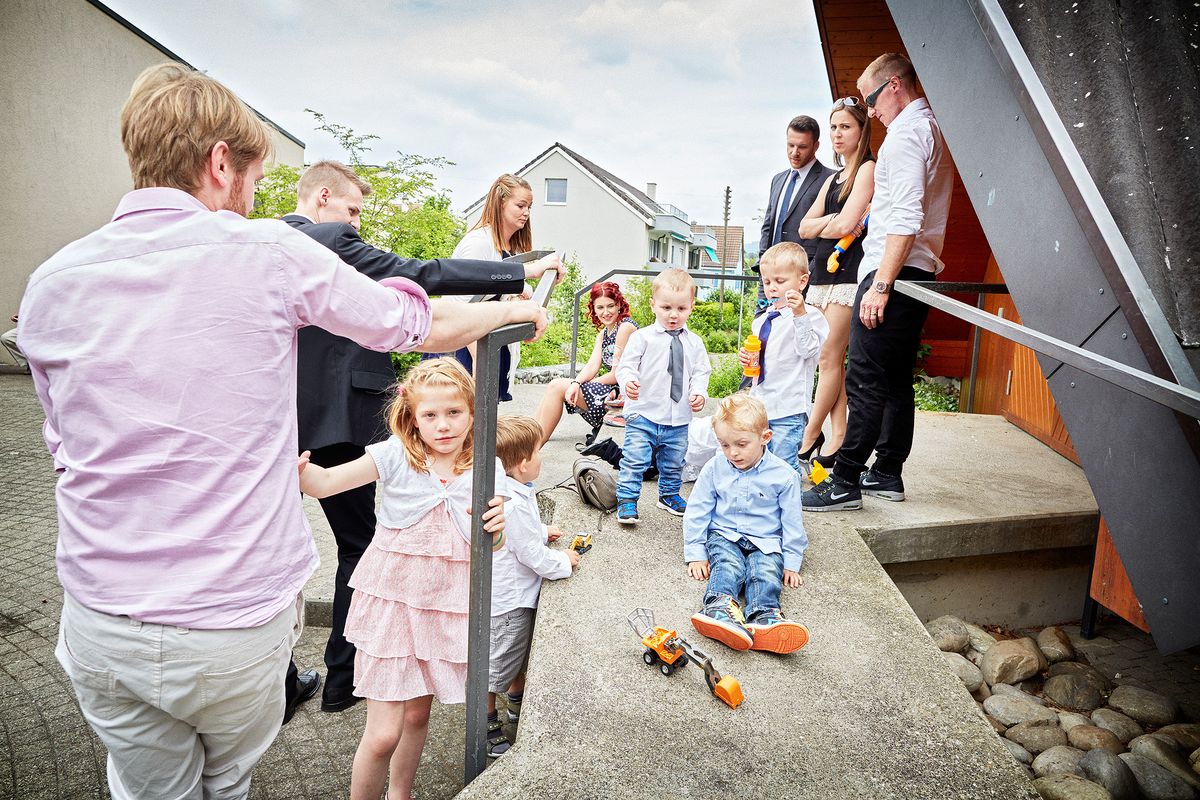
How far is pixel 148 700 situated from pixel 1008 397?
7.02m

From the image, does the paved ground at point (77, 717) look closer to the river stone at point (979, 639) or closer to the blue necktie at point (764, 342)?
the river stone at point (979, 639)

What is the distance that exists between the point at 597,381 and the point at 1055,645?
3.10 m

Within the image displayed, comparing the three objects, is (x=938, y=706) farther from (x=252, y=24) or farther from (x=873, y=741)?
(x=252, y=24)

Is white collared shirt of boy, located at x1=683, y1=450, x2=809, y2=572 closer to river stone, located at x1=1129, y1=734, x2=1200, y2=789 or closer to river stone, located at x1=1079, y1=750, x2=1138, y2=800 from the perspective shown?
river stone, located at x1=1079, y1=750, x2=1138, y2=800

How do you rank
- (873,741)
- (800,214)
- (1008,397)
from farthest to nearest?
(1008,397)
(800,214)
(873,741)

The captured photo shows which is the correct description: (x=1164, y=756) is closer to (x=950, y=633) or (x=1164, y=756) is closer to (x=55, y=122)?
(x=950, y=633)

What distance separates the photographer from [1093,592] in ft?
10.5

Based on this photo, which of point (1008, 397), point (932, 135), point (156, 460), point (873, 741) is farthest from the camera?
point (1008, 397)

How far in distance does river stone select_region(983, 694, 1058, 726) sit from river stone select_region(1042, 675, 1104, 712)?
0.22 metres

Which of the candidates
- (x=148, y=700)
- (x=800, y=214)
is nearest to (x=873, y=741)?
(x=148, y=700)

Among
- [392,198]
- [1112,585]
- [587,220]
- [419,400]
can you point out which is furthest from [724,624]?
[587,220]

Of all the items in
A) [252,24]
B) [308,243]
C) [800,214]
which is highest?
[252,24]

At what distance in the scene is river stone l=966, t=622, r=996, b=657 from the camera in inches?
144

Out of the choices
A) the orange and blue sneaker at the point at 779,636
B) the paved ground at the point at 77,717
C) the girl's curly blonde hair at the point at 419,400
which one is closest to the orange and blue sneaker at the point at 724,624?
the orange and blue sneaker at the point at 779,636
